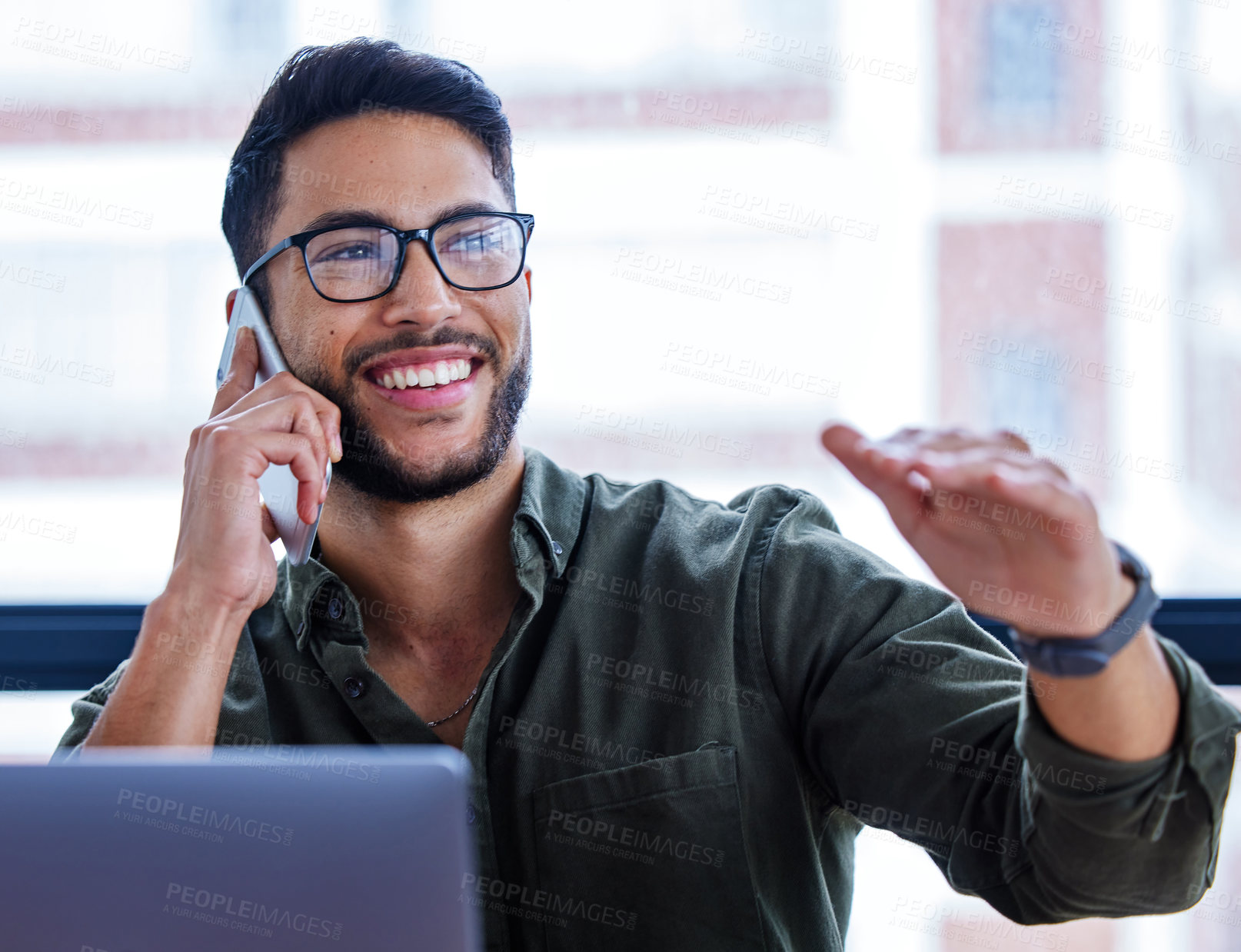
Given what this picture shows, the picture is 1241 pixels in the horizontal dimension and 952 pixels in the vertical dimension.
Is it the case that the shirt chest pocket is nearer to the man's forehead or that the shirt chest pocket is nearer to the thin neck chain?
the thin neck chain

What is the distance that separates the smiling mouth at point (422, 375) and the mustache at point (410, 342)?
0.03m

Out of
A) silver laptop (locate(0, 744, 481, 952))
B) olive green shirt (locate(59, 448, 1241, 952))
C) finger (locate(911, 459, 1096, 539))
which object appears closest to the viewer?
silver laptop (locate(0, 744, 481, 952))

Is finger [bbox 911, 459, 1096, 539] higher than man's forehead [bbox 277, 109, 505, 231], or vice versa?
man's forehead [bbox 277, 109, 505, 231]

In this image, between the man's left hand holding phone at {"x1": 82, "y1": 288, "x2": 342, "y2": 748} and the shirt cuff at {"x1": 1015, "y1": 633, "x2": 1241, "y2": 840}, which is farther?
the man's left hand holding phone at {"x1": 82, "y1": 288, "x2": 342, "y2": 748}

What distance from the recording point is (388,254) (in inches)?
55.7

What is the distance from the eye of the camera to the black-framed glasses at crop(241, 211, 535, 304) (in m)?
1.41

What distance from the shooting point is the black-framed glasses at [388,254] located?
1.41 meters

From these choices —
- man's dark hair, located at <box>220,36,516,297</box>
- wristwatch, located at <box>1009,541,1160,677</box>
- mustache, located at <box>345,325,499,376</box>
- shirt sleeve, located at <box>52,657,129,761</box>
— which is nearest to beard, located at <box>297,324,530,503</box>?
mustache, located at <box>345,325,499,376</box>

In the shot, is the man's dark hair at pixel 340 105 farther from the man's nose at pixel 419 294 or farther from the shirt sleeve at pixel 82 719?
the shirt sleeve at pixel 82 719

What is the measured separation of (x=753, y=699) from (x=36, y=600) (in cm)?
136

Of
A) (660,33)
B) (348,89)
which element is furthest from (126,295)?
(660,33)

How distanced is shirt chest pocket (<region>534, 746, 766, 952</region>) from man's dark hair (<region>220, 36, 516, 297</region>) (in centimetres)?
87

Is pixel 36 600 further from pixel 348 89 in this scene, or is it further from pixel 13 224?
pixel 348 89

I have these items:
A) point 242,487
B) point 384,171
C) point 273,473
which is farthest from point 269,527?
point 384,171
